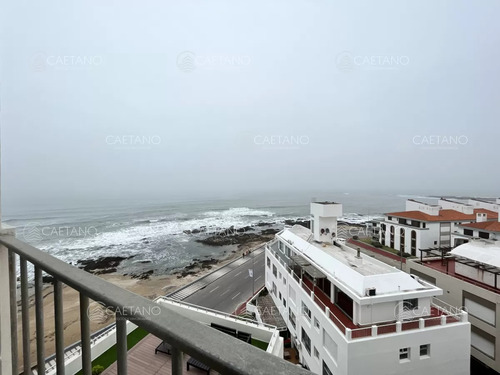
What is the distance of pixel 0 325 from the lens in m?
1.28

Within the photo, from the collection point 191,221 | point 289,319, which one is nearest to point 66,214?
point 191,221

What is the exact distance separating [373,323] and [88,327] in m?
6.07

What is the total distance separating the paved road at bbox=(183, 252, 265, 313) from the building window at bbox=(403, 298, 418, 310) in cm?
796

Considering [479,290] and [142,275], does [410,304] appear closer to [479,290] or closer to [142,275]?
[479,290]

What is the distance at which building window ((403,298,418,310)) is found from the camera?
5.60 meters

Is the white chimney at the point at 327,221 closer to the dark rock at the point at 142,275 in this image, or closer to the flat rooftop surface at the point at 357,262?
the flat rooftop surface at the point at 357,262

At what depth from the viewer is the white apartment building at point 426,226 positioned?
49.0 ft

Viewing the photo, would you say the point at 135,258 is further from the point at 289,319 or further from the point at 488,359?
the point at 488,359

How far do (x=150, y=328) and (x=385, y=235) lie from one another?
20.5 meters

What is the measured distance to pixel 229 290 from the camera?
46.2ft

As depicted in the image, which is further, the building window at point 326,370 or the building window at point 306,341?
the building window at point 306,341

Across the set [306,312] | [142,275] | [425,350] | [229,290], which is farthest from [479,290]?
[142,275]

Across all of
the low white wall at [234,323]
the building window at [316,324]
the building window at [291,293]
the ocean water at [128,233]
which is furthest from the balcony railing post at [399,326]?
the ocean water at [128,233]

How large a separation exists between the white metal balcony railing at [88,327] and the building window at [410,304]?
6.48 metres
